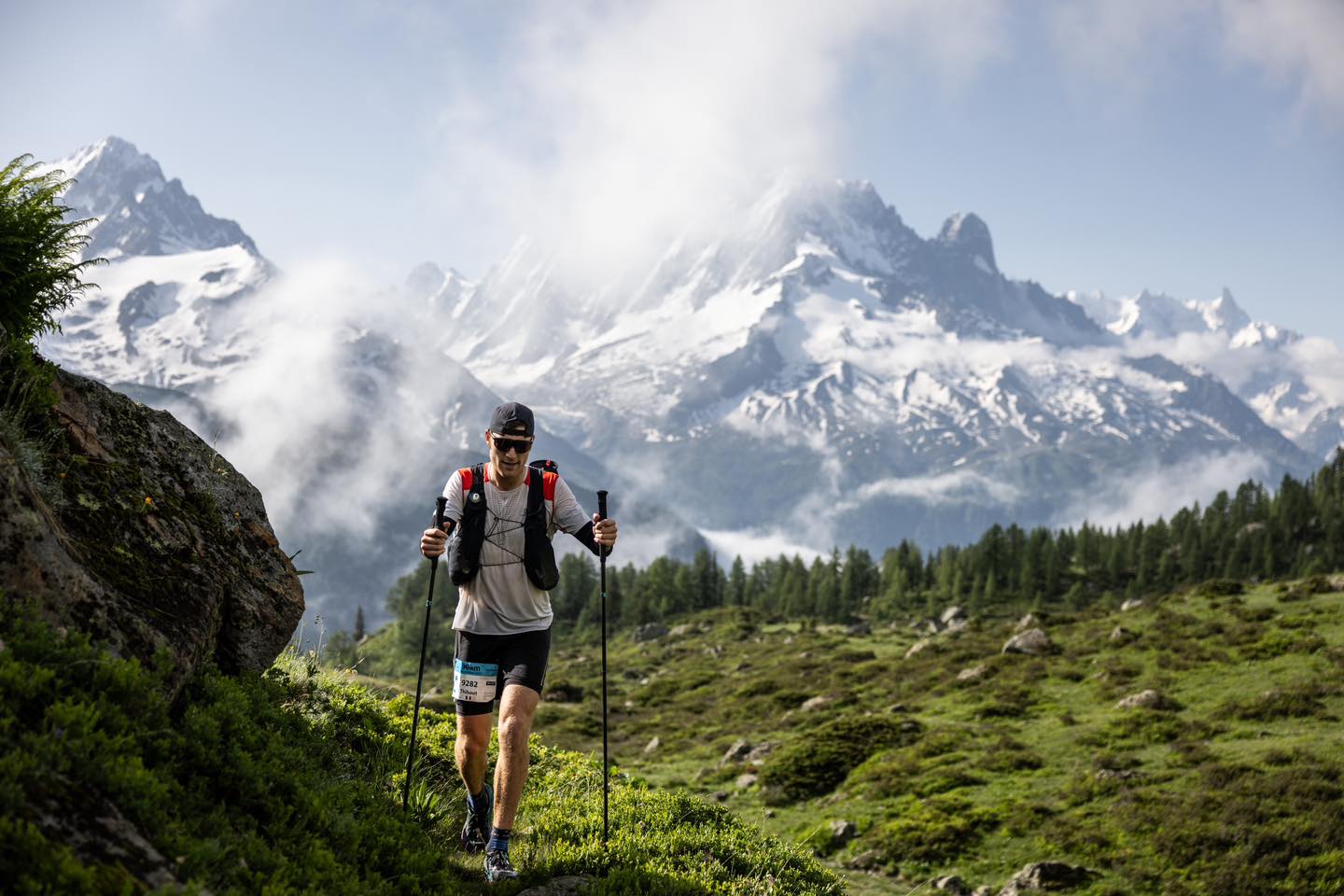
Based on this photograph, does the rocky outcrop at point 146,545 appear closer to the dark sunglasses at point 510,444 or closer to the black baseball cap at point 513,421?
the dark sunglasses at point 510,444

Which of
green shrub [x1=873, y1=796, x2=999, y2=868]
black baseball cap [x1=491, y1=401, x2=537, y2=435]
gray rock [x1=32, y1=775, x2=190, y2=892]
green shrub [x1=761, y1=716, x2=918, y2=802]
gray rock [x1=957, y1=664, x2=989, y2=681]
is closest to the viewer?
gray rock [x1=32, y1=775, x2=190, y2=892]

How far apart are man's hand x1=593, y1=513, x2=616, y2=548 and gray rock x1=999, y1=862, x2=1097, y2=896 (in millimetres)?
15718

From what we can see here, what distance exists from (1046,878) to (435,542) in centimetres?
1764

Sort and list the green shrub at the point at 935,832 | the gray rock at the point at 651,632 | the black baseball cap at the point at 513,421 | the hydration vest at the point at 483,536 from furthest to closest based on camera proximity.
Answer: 1. the gray rock at the point at 651,632
2. the green shrub at the point at 935,832
3. the black baseball cap at the point at 513,421
4. the hydration vest at the point at 483,536

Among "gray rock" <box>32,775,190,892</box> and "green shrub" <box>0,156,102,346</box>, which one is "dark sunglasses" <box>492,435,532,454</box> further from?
"green shrub" <box>0,156,102,346</box>

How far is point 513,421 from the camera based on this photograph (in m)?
8.27

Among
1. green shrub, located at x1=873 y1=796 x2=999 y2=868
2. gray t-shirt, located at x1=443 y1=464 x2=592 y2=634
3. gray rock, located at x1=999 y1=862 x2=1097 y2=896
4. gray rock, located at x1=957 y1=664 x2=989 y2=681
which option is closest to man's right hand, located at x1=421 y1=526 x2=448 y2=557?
gray t-shirt, located at x1=443 y1=464 x2=592 y2=634

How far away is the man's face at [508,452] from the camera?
8.16 metres

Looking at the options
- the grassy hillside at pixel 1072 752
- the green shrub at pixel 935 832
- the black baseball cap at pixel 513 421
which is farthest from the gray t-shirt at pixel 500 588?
the green shrub at pixel 935 832

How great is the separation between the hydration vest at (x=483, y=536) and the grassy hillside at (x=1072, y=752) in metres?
8.98

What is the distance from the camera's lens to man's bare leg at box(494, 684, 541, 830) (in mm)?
7590

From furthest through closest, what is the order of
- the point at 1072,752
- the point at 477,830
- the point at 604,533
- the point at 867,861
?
the point at 1072,752 < the point at 867,861 < the point at 604,533 < the point at 477,830

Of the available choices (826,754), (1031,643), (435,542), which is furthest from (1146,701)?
(435,542)

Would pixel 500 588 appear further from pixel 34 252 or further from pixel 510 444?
pixel 34 252
